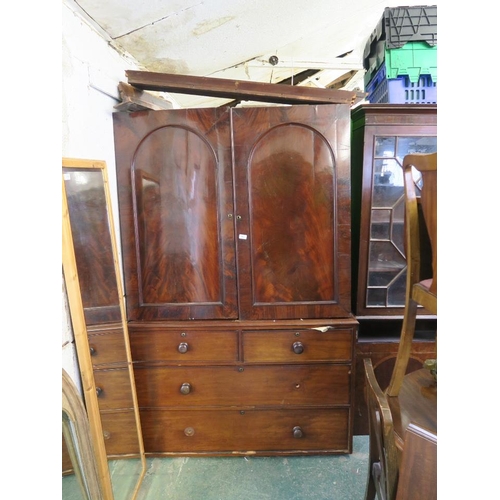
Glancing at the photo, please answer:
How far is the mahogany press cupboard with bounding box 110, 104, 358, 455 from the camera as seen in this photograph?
5.24ft

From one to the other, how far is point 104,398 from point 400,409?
1203 millimetres

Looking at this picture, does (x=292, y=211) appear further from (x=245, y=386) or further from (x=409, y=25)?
(x=409, y=25)

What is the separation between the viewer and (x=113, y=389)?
150 cm

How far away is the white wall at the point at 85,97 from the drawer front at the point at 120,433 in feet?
0.86

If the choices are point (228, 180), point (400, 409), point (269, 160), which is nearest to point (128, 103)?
point (228, 180)

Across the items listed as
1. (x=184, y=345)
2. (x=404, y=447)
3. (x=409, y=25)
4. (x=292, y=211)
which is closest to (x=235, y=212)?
(x=292, y=211)

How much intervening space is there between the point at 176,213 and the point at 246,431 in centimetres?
122

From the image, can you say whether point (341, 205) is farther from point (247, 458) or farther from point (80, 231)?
point (247, 458)

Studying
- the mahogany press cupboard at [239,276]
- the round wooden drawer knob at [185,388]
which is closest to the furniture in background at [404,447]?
the mahogany press cupboard at [239,276]

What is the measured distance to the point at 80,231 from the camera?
1.32 metres

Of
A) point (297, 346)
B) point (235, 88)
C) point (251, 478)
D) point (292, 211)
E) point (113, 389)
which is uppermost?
point (235, 88)
